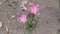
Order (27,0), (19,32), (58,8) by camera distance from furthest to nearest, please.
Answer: (27,0), (58,8), (19,32)

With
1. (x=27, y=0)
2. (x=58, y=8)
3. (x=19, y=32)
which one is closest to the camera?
(x=19, y=32)

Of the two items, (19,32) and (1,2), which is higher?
(1,2)

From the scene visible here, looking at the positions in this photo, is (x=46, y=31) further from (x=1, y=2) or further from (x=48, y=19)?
(x=1, y=2)

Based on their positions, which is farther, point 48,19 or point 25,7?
point 25,7

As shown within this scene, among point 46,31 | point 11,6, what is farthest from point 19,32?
point 11,6

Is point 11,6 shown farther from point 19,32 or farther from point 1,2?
point 19,32

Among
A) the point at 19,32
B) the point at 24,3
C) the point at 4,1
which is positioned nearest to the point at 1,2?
the point at 4,1
